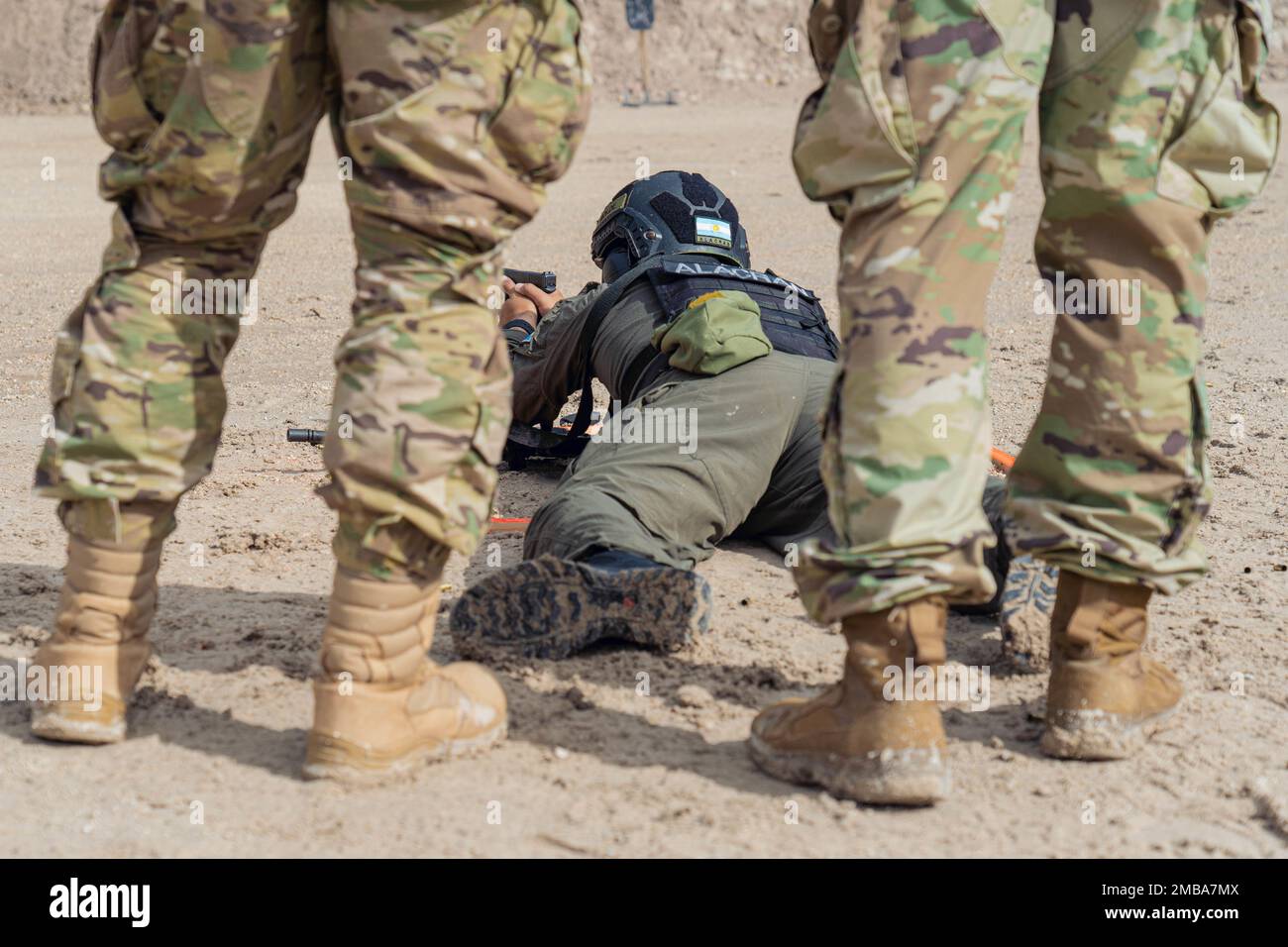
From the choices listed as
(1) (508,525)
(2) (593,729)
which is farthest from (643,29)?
(2) (593,729)

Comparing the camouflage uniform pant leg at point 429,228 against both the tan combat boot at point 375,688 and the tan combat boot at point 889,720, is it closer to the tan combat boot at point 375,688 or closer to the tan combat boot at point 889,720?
the tan combat boot at point 375,688

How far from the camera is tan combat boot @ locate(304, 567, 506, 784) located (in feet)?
6.95

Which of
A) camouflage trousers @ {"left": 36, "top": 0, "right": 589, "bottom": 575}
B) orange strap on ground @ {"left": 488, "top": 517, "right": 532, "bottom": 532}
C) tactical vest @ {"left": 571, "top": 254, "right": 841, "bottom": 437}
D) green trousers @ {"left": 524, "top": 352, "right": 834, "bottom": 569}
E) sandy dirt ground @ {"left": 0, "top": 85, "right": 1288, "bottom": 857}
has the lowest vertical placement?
orange strap on ground @ {"left": 488, "top": 517, "right": 532, "bottom": 532}

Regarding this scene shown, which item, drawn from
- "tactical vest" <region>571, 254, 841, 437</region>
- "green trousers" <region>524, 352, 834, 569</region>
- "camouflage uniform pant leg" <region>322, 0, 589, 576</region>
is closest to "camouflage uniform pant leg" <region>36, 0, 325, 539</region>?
"camouflage uniform pant leg" <region>322, 0, 589, 576</region>

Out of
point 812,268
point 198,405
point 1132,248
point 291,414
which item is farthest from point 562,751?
point 812,268

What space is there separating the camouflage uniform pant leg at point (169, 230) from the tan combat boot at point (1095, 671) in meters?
1.36

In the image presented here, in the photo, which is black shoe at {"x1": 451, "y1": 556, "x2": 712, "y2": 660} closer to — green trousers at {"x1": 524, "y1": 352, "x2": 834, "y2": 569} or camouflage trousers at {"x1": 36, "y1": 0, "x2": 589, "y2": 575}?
green trousers at {"x1": 524, "y1": 352, "x2": 834, "y2": 569}

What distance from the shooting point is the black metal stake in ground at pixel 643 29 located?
17828 millimetres

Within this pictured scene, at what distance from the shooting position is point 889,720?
2.12 m

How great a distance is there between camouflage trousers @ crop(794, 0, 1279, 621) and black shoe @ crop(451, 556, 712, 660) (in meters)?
0.60

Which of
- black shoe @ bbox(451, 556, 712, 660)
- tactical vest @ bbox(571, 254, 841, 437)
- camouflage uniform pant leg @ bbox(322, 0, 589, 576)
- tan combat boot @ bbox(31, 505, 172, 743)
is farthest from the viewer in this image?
tactical vest @ bbox(571, 254, 841, 437)

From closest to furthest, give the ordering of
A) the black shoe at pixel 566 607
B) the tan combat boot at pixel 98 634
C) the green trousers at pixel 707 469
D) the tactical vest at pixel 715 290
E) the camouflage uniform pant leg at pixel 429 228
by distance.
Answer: the camouflage uniform pant leg at pixel 429 228 < the tan combat boot at pixel 98 634 < the black shoe at pixel 566 607 < the green trousers at pixel 707 469 < the tactical vest at pixel 715 290

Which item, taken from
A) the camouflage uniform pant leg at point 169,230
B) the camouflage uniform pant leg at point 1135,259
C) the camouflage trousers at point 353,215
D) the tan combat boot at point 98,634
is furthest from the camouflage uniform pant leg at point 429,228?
the camouflage uniform pant leg at point 1135,259

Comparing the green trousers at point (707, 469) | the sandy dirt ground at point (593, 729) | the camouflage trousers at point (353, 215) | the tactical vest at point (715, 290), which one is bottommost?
the sandy dirt ground at point (593, 729)
